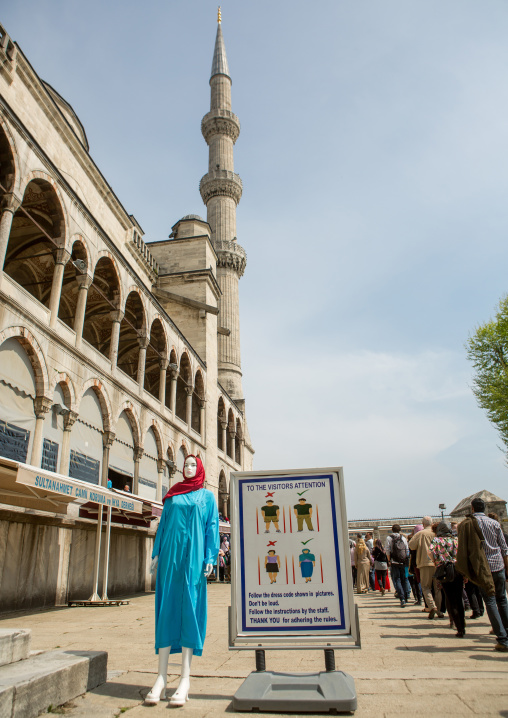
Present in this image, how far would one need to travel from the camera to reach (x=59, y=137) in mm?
16266

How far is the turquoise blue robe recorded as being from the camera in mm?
3434

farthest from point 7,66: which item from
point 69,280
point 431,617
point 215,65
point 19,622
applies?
point 215,65

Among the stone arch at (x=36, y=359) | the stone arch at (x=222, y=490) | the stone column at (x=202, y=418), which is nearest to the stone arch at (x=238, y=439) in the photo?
the stone arch at (x=222, y=490)

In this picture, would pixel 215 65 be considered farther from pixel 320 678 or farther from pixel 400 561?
pixel 320 678

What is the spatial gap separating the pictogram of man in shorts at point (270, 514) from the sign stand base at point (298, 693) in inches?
34.2

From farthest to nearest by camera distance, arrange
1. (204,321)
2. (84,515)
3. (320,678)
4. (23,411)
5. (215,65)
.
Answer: (215,65), (204,321), (84,515), (23,411), (320,678)

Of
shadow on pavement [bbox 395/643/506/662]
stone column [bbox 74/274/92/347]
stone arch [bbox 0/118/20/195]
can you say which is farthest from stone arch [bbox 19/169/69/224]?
shadow on pavement [bbox 395/643/506/662]

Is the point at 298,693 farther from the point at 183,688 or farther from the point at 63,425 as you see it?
the point at 63,425

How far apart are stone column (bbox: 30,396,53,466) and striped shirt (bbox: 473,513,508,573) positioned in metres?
8.47

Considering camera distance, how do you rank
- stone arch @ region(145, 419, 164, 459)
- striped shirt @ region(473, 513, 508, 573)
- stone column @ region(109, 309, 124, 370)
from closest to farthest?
striped shirt @ region(473, 513, 508, 573) < stone column @ region(109, 309, 124, 370) < stone arch @ region(145, 419, 164, 459)

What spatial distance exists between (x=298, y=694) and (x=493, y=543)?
3.41 metres

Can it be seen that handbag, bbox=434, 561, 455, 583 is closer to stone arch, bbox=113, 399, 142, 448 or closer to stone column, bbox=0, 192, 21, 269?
stone column, bbox=0, 192, 21, 269

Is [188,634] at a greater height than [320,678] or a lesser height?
greater

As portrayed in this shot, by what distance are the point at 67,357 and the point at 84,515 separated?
3.64 meters
